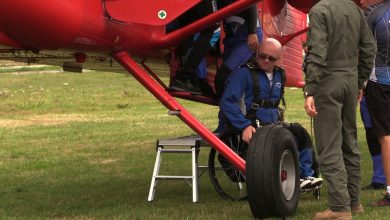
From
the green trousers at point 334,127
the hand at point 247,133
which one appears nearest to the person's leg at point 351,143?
the green trousers at point 334,127

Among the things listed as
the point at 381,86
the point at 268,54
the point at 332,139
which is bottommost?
the point at 332,139

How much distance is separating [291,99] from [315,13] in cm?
1653

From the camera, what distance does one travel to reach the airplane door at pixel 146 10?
5.31 m

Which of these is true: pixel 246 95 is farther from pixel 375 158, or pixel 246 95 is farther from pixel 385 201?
pixel 375 158

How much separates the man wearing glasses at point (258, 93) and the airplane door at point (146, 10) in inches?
36.8

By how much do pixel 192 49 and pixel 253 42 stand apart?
2.41ft

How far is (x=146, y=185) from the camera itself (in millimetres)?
7594

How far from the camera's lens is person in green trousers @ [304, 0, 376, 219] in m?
5.08

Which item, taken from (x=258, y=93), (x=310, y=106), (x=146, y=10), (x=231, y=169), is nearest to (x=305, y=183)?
(x=231, y=169)

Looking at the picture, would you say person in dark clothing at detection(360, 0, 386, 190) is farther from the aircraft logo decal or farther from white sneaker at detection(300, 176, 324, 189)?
the aircraft logo decal

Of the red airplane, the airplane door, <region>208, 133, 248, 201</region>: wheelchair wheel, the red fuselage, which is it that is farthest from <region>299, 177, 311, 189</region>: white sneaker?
the airplane door

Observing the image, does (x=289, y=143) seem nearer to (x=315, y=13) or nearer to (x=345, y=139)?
(x=345, y=139)

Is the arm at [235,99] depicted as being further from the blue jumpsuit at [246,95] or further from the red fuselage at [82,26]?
the red fuselage at [82,26]

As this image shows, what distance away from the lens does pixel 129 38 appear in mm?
5680
